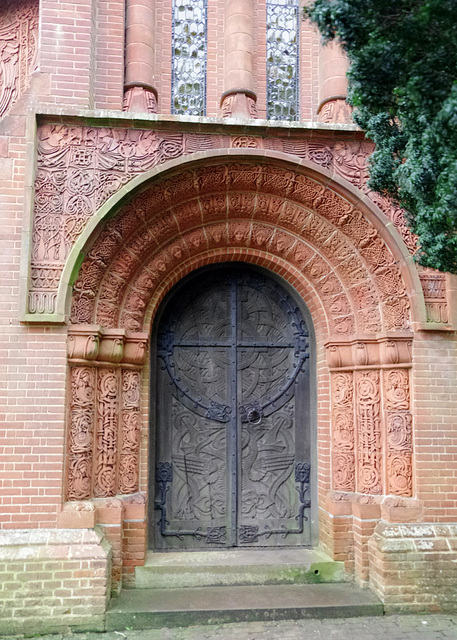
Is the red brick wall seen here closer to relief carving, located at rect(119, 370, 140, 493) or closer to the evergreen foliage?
the evergreen foliage

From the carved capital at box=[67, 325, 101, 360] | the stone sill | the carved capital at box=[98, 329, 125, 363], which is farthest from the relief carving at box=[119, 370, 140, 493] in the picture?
the stone sill

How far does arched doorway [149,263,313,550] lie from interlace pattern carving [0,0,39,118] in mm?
2705

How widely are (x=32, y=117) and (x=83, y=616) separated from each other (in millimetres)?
4498

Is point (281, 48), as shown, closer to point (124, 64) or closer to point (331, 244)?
point (124, 64)

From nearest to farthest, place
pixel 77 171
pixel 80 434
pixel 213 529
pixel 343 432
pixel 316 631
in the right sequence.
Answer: pixel 316 631
pixel 80 434
pixel 77 171
pixel 343 432
pixel 213 529

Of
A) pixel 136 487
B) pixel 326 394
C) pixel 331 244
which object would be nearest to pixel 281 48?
pixel 331 244

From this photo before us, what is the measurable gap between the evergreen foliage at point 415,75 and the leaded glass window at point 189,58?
2.71 metres

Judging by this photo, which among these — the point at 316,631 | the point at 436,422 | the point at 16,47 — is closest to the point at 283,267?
the point at 436,422

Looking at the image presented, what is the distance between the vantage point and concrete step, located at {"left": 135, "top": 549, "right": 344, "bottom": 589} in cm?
549

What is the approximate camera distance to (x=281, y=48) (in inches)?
251

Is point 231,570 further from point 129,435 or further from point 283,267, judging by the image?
point 283,267

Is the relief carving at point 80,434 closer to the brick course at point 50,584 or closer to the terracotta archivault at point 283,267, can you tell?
the terracotta archivault at point 283,267

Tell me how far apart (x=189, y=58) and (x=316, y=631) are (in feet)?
19.2

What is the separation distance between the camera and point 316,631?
4.82 m
